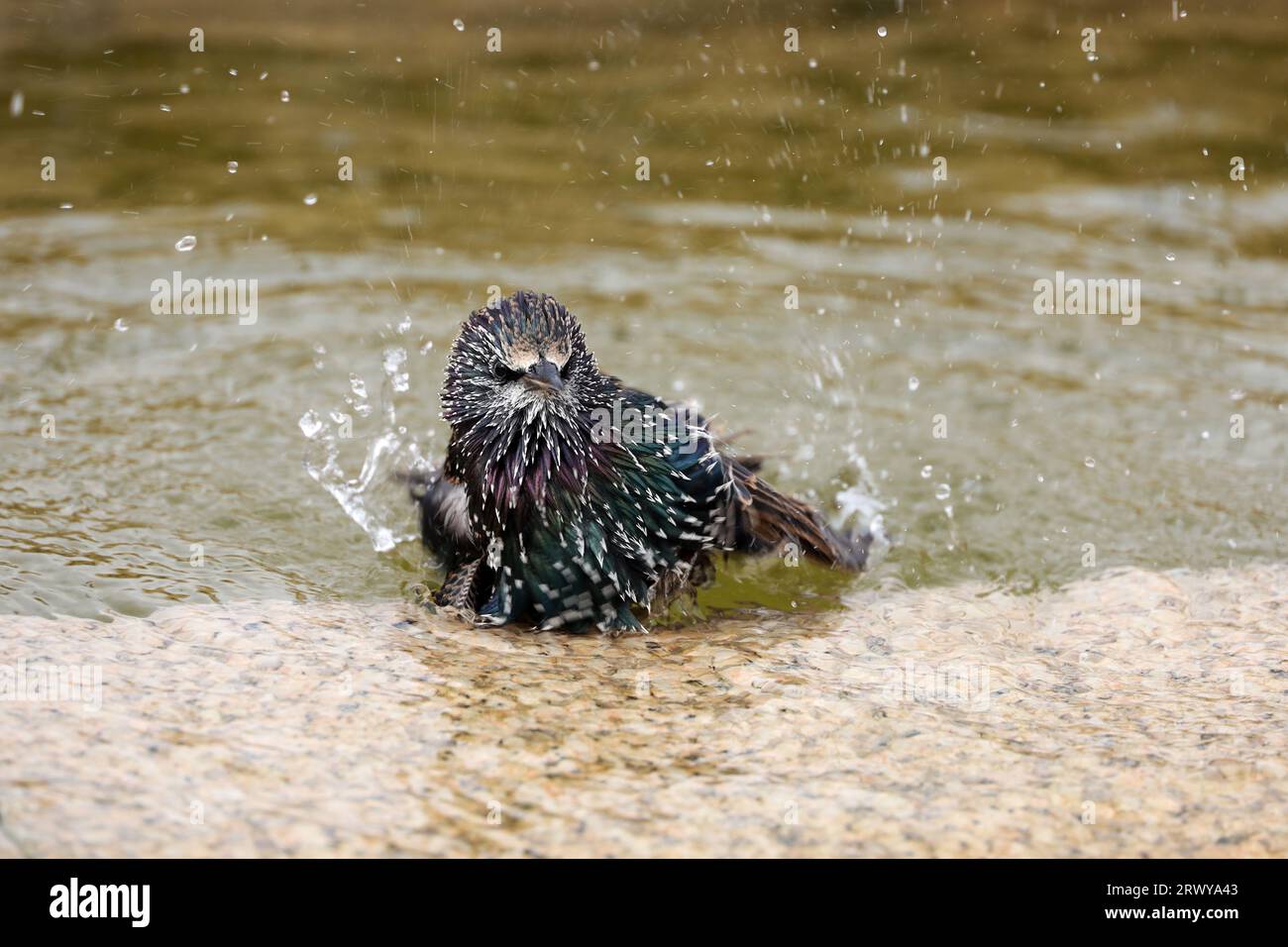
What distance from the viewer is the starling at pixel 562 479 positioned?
4.29 m

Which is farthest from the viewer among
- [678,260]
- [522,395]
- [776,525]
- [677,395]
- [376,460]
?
[678,260]

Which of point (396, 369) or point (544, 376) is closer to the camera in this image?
point (544, 376)

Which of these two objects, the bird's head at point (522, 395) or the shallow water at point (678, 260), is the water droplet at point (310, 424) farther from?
the bird's head at point (522, 395)

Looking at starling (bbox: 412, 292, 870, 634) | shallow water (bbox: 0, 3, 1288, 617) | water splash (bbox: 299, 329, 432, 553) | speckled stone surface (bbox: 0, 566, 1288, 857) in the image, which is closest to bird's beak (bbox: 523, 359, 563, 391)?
starling (bbox: 412, 292, 870, 634)

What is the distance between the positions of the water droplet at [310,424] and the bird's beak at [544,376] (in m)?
2.39

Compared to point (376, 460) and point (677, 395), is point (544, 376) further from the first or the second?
point (677, 395)

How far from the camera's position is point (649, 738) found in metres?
3.44

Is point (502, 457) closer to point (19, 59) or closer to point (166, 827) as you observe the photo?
point (166, 827)

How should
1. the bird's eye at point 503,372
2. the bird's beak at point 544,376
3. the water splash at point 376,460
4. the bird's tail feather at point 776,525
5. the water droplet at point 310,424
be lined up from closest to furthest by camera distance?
the bird's beak at point 544,376, the bird's eye at point 503,372, the bird's tail feather at point 776,525, the water splash at point 376,460, the water droplet at point 310,424

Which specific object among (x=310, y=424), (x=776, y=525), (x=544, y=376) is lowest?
(x=776, y=525)

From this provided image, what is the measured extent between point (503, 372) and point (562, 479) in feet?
1.28

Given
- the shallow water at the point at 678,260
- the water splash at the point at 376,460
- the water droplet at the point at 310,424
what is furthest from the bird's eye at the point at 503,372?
the water droplet at the point at 310,424

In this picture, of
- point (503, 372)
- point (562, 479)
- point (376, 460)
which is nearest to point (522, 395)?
point (503, 372)

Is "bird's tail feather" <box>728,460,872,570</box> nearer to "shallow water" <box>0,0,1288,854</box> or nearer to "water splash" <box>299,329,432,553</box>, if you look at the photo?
"shallow water" <box>0,0,1288,854</box>
